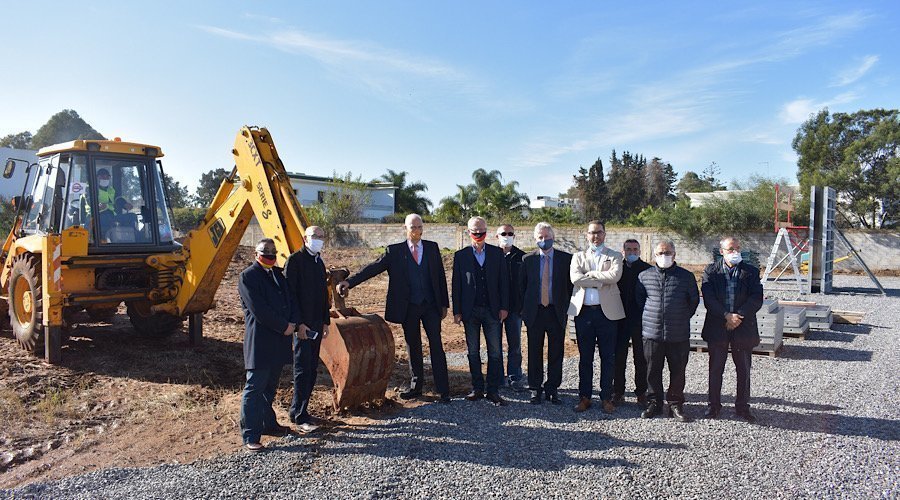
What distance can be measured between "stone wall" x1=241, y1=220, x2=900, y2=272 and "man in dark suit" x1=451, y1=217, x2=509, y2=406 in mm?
20196

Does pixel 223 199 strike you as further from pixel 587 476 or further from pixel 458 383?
pixel 587 476

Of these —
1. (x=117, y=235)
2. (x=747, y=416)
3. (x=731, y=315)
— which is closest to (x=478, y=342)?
(x=731, y=315)

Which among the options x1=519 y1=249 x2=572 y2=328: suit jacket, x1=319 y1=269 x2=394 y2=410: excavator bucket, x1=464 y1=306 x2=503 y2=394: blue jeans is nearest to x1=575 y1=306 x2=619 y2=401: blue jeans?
x1=519 y1=249 x2=572 y2=328: suit jacket

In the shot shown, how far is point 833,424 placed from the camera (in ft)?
19.0

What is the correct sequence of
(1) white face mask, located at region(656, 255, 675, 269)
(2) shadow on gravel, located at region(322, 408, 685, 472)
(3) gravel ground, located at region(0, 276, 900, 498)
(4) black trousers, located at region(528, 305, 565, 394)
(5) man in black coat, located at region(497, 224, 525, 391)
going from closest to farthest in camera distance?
(3) gravel ground, located at region(0, 276, 900, 498), (2) shadow on gravel, located at region(322, 408, 685, 472), (1) white face mask, located at region(656, 255, 675, 269), (4) black trousers, located at region(528, 305, 565, 394), (5) man in black coat, located at region(497, 224, 525, 391)

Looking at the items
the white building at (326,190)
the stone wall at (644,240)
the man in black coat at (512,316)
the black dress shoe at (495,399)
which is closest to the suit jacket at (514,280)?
the man in black coat at (512,316)

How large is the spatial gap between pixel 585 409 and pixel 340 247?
90.7ft

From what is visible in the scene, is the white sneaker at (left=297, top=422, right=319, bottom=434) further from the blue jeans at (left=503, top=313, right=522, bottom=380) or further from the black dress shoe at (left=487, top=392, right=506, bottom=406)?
the blue jeans at (left=503, top=313, right=522, bottom=380)

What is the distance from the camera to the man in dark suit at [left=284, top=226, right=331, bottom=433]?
5645 mm

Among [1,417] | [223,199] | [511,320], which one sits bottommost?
[1,417]

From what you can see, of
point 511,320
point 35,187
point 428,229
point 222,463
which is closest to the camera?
point 222,463

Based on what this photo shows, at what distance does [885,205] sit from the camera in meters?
28.0

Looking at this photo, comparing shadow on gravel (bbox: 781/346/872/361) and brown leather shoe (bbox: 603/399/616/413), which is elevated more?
shadow on gravel (bbox: 781/346/872/361)

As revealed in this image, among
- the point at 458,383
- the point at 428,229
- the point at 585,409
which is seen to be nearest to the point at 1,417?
the point at 458,383
